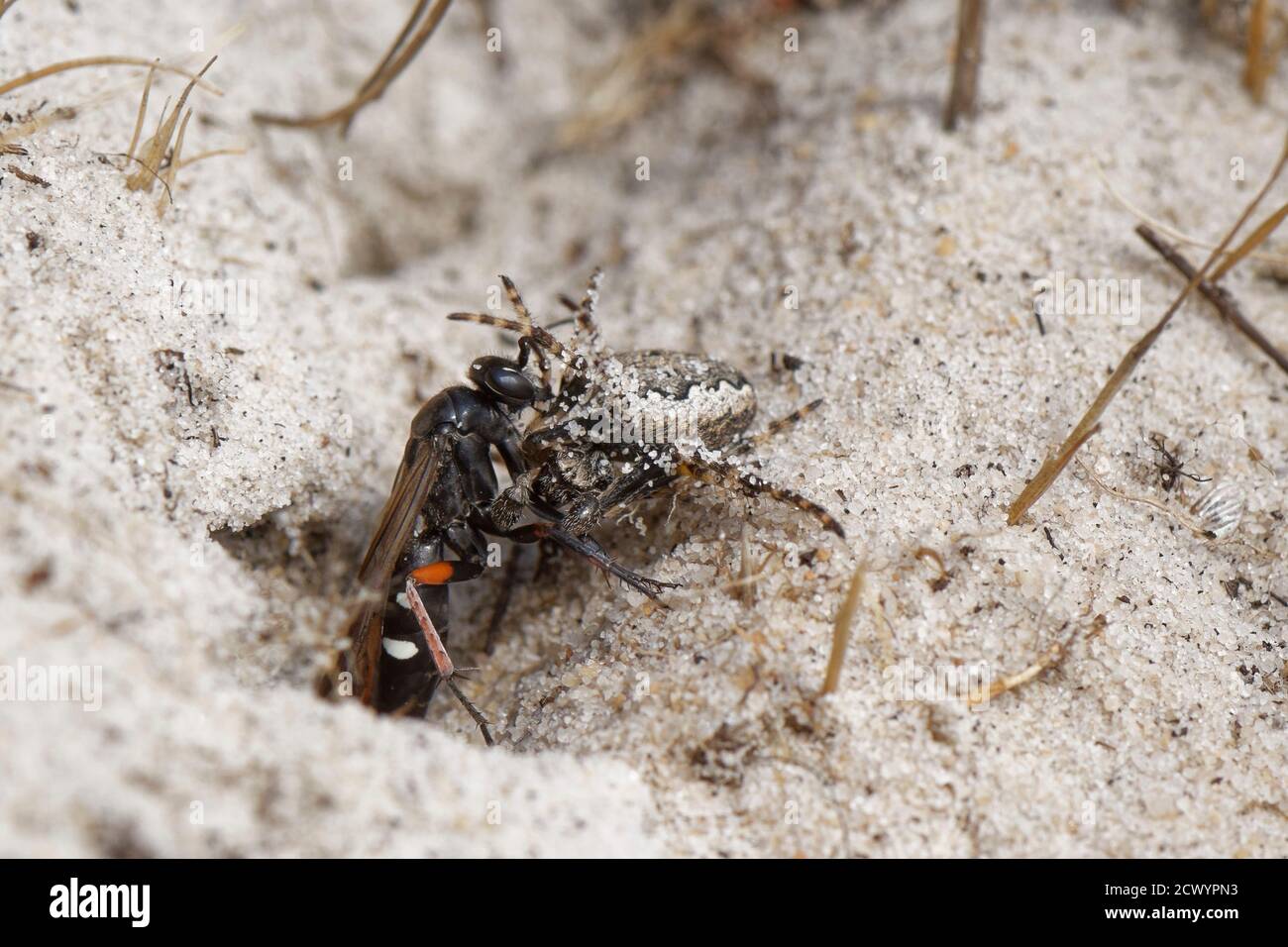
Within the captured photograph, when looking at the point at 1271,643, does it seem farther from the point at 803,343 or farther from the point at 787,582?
the point at 803,343

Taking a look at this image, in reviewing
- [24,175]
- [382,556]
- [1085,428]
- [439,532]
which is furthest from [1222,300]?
[24,175]

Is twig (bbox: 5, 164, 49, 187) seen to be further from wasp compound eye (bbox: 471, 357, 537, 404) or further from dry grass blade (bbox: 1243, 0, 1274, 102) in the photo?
dry grass blade (bbox: 1243, 0, 1274, 102)

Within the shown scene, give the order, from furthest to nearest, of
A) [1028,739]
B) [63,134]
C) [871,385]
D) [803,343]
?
1. [803,343]
2. [871,385]
3. [63,134]
4. [1028,739]

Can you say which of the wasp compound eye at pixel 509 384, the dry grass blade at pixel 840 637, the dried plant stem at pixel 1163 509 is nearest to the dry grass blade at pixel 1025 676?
the dry grass blade at pixel 840 637

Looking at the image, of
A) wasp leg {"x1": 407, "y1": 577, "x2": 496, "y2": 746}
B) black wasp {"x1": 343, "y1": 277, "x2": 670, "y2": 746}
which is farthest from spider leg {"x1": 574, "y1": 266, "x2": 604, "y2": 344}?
wasp leg {"x1": 407, "y1": 577, "x2": 496, "y2": 746}
